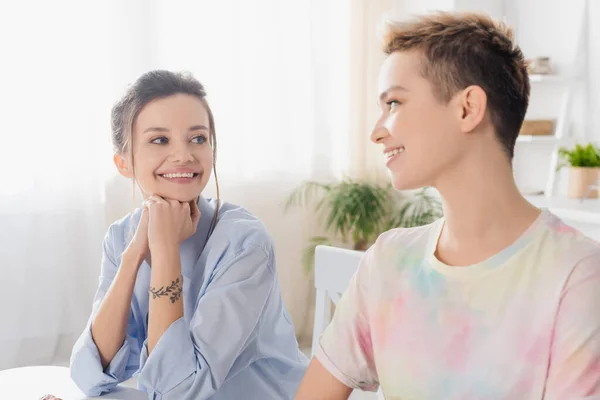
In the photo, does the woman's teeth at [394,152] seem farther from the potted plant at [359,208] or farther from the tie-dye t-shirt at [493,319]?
the potted plant at [359,208]

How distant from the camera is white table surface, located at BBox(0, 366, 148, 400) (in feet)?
4.38

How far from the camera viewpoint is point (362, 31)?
4508 millimetres

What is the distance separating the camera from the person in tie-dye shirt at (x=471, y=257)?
2.60 feet

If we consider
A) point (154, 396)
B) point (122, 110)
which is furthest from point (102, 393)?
point (122, 110)

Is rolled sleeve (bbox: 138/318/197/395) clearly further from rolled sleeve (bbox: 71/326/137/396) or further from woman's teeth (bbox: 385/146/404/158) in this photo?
woman's teeth (bbox: 385/146/404/158)

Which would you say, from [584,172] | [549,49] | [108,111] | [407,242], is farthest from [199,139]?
[549,49]

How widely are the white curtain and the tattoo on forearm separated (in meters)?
2.65

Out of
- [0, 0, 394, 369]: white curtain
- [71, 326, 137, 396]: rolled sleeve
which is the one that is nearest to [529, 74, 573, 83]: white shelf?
[0, 0, 394, 369]: white curtain

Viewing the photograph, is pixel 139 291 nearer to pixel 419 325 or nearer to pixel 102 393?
pixel 102 393

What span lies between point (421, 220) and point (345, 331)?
10.1ft

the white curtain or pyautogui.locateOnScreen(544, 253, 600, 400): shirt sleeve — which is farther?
the white curtain

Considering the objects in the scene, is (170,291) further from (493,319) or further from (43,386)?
(493,319)

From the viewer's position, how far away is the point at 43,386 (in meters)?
1.39

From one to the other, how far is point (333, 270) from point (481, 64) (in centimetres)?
75
